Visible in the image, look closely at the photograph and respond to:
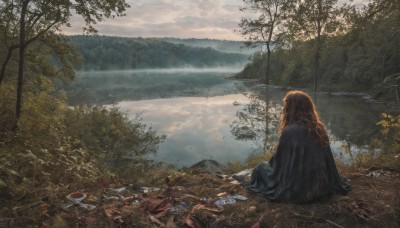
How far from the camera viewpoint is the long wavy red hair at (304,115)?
23.8ft

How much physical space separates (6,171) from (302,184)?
6.09m

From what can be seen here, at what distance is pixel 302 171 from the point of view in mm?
7105

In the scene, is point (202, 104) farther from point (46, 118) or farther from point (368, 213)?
point (368, 213)

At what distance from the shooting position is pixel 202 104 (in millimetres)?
38500

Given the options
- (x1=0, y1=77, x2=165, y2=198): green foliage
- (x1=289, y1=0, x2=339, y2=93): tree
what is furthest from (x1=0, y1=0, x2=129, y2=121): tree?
(x1=289, y1=0, x2=339, y2=93): tree

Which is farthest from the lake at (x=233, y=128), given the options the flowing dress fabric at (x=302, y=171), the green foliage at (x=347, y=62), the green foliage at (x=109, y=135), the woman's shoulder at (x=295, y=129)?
the green foliage at (x=347, y=62)

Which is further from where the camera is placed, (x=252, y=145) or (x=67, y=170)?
(x=252, y=145)

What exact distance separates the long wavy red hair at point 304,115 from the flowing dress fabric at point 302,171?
0.12m

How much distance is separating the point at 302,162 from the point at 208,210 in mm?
2042

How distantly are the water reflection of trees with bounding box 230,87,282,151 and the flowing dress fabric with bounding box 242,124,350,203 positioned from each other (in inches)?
432

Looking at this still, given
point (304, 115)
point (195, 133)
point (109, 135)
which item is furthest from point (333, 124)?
point (304, 115)

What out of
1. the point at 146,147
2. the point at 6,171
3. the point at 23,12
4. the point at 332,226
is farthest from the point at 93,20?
the point at 332,226

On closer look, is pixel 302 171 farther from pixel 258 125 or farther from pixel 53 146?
pixel 258 125

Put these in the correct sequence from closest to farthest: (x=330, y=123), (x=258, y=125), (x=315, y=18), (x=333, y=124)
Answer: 1. (x=333, y=124)
2. (x=258, y=125)
3. (x=330, y=123)
4. (x=315, y=18)
